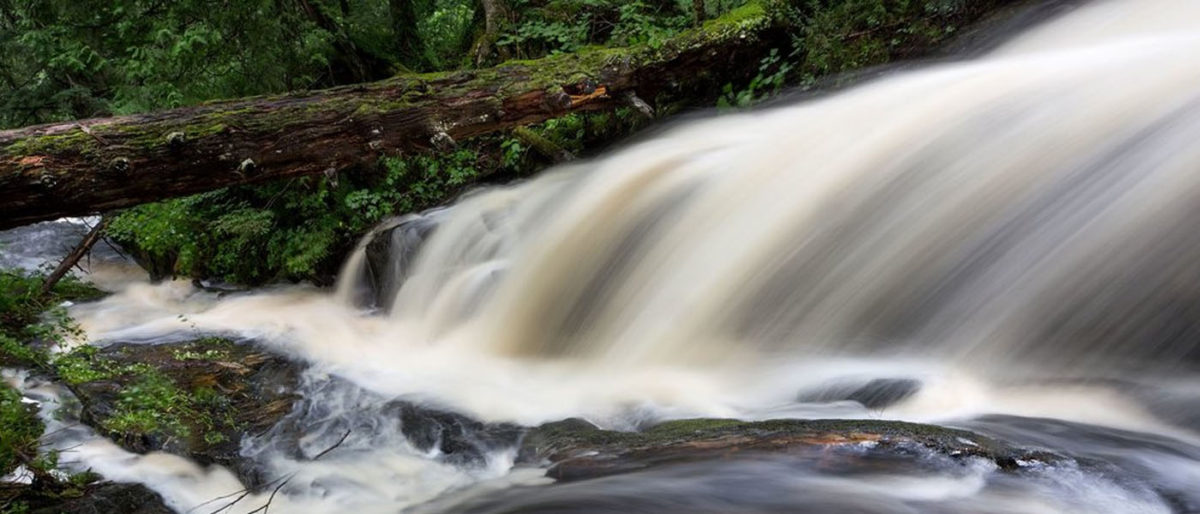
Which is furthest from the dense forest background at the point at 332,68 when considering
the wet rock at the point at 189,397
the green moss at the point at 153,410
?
the green moss at the point at 153,410

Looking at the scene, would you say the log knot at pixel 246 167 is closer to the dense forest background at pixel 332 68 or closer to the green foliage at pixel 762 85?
the dense forest background at pixel 332 68

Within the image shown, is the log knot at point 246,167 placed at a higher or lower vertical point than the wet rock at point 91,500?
higher

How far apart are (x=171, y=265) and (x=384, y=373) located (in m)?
4.16

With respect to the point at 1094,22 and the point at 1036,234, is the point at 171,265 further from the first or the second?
the point at 1094,22

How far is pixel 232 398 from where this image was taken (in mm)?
4637

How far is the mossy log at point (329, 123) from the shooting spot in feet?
14.9

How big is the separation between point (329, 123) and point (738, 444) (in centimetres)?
391

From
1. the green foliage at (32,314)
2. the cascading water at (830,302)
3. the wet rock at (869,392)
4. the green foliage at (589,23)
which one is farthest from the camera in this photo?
the green foliage at (589,23)

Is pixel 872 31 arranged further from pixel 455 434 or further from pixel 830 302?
pixel 455 434

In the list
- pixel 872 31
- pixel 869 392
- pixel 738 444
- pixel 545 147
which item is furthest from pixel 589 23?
pixel 738 444

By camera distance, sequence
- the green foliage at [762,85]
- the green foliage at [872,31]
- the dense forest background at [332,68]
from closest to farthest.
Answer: the green foliage at [872,31]
the dense forest background at [332,68]
the green foliage at [762,85]

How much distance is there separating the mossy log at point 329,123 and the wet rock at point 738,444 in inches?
115

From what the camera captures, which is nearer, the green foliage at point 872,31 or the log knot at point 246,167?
the log knot at point 246,167

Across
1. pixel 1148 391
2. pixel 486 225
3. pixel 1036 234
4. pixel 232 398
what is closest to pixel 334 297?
pixel 486 225
